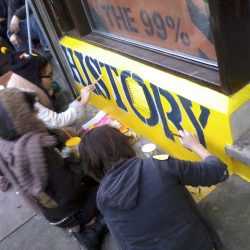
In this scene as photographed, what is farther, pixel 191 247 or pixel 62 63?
pixel 62 63

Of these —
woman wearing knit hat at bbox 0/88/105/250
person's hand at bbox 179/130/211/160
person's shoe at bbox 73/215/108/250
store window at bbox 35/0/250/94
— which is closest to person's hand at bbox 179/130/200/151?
person's hand at bbox 179/130/211/160

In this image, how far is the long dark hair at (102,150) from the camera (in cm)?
163

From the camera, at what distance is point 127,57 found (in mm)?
2664

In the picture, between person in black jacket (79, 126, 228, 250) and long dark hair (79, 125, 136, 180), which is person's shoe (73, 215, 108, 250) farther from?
long dark hair (79, 125, 136, 180)

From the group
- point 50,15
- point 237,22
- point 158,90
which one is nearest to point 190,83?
point 158,90

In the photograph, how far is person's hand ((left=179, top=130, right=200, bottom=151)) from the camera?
6.88 feet

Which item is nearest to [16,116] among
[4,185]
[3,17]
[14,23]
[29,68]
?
[29,68]

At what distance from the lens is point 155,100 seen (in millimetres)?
2449

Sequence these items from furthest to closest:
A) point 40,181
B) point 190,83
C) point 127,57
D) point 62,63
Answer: point 62,63, point 127,57, point 190,83, point 40,181

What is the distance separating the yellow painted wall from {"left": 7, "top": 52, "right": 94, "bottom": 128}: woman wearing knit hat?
0.30 metres

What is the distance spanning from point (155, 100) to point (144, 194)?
1.03 metres

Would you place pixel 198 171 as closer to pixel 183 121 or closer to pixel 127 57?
pixel 183 121

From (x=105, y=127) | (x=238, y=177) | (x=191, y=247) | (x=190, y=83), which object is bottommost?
(x=238, y=177)

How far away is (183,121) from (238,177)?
Result: 49cm
